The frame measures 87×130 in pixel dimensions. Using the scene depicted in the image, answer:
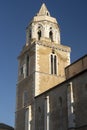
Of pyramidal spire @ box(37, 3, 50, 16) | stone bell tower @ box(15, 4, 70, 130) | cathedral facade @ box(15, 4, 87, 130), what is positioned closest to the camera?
cathedral facade @ box(15, 4, 87, 130)

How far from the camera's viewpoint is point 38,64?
3694 cm

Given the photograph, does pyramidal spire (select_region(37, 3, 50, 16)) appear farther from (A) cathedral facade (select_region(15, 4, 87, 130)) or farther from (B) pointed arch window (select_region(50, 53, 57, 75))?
(B) pointed arch window (select_region(50, 53, 57, 75))

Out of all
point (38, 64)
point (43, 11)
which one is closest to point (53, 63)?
point (38, 64)

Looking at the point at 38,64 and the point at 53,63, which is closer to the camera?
the point at 38,64

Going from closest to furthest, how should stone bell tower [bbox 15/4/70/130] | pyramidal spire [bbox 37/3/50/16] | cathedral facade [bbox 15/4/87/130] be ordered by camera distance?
cathedral facade [bbox 15/4/87/130]
stone bell tower [bbox 15/4/70/130]
pyramidal spire [bbox 37/3/50/16]

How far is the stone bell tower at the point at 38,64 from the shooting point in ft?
117

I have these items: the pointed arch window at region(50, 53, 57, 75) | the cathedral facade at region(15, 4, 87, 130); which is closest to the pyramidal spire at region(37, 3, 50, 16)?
the cathedral facade at region(15, 4, 87, 130)

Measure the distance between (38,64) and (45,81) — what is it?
2.39 meters

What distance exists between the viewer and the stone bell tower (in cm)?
3562

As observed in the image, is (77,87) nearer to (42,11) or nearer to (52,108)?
(52,108)

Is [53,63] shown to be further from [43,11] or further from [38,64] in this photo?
[43,11]

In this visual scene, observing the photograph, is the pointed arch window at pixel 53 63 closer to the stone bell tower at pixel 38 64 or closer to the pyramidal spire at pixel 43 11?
the stone bell tower at pixel 38 64

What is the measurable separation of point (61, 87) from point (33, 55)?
9688 millimetres

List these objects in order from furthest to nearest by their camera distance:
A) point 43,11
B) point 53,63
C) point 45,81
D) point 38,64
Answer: point 43,11
point 53,63
point 38,64
point 45,81
